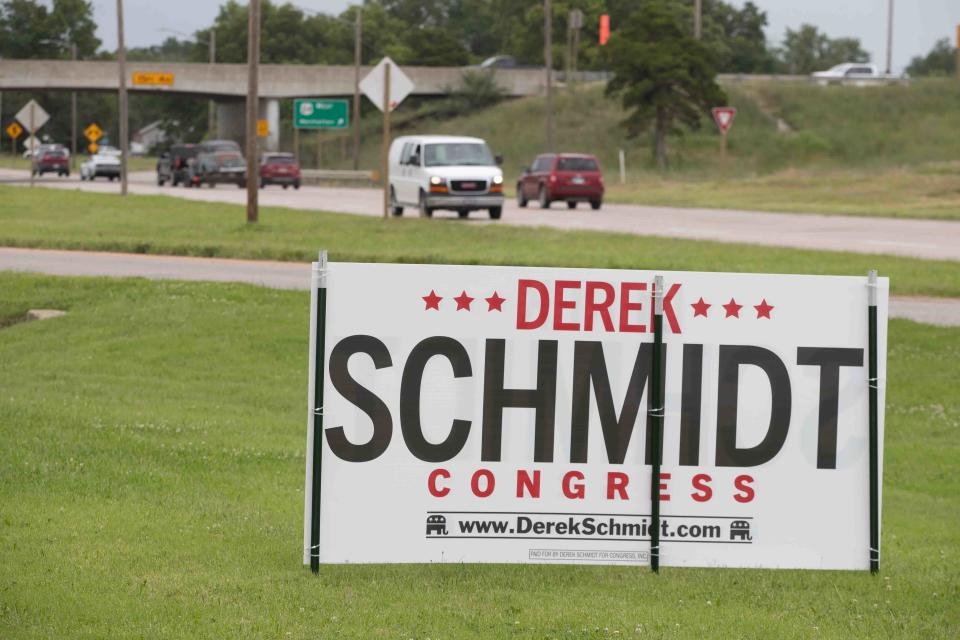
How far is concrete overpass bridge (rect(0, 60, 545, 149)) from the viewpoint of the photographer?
8688 centimetres

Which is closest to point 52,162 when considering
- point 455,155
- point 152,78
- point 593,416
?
point 152,78

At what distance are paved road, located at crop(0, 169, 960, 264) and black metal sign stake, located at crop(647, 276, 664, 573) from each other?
71.2ft

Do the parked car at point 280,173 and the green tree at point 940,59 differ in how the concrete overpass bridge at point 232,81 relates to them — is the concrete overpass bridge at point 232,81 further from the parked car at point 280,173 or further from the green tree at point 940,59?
the green tree at point 940,59

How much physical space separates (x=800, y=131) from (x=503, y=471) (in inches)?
3195

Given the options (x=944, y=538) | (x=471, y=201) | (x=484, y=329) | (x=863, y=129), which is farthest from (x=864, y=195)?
(x=484, y=329)

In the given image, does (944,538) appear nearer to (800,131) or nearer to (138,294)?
(138,294)

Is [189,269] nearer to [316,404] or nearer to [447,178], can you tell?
[447,178]

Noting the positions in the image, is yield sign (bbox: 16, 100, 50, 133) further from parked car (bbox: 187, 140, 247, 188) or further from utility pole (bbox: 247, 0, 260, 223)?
utility pole (bbox: 247, 0, 260, 223)

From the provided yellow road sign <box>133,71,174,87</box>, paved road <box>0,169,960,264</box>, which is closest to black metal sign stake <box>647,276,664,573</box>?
paved road <box>0,169,960,264</box>

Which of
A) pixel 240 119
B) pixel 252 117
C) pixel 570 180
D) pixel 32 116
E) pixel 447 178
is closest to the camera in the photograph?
pixel 252 117

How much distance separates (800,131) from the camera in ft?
278

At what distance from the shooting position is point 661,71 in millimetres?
71812

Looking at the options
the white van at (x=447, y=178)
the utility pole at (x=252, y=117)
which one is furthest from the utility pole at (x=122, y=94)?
the utility pole at (x=252, y=117)

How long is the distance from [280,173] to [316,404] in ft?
187
